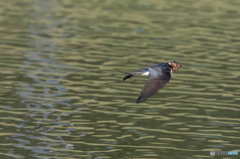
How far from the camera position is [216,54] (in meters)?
21.2

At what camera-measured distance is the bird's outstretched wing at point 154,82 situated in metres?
9.39

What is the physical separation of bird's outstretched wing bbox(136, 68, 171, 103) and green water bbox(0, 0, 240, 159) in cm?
155

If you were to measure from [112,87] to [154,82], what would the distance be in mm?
5832

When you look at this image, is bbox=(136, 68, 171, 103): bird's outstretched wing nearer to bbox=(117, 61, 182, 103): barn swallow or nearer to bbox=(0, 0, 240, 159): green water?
bbox=(117, 61, 182, 103): barn swallow

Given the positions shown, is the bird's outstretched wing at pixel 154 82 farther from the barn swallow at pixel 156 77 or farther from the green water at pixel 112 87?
the green water at pixel 112 87

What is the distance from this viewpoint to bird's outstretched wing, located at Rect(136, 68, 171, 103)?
939 cm

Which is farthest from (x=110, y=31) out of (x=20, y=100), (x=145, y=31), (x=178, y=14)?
(x=20, y=100)

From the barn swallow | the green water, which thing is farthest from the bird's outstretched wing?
the green water

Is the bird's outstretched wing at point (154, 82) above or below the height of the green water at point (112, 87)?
above

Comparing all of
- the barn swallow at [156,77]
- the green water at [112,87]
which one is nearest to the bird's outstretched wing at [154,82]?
the barn swallow at [156,77]

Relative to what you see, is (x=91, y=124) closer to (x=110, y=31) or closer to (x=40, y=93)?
(x=40, y=93)

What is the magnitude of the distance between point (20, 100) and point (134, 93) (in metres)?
3.58

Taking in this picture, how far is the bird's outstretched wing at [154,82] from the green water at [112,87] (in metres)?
1.55

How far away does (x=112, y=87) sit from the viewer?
51.3ft
